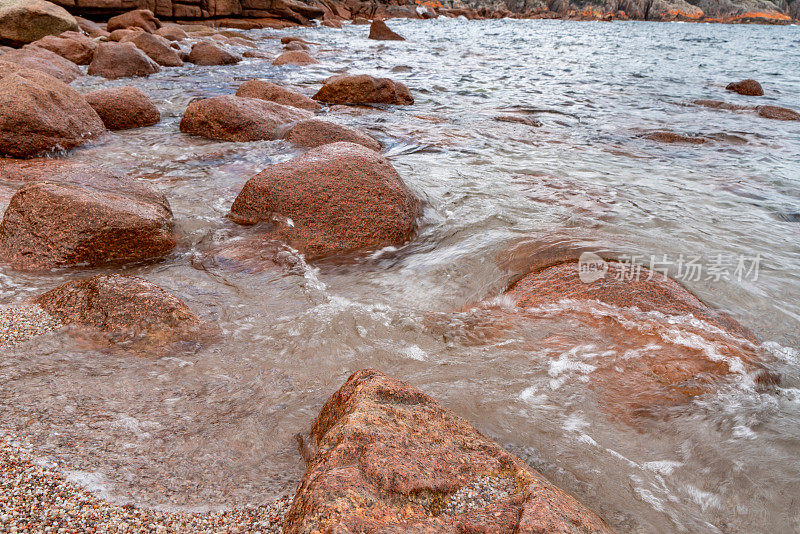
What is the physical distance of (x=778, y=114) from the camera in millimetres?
10398

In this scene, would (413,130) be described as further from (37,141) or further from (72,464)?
(72,464)

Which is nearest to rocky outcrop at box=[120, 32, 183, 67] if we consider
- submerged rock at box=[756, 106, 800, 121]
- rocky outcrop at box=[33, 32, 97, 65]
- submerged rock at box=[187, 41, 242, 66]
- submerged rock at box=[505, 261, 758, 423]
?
submerged rock at box=[187, 41, 242, 66]

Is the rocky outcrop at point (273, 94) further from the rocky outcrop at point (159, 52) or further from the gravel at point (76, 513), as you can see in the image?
the gravel at point (76, 513)

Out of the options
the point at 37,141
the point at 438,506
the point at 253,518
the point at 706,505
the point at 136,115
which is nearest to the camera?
the point at 438,506

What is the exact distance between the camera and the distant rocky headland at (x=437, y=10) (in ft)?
86.5

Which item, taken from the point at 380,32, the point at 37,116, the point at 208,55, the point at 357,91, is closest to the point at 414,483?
the point at 37,116

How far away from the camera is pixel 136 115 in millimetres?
7434

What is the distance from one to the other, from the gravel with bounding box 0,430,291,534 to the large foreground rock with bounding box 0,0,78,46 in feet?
59.2

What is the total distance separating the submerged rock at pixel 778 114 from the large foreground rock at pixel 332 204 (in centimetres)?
998

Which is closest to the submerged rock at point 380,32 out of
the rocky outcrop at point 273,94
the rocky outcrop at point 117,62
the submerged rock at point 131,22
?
the submerged rock at point 131,22

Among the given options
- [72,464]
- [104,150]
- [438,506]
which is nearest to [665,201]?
[438,506]

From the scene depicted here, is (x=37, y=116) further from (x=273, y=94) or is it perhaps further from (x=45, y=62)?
(x=45, y=62)

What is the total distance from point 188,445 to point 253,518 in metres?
0.52

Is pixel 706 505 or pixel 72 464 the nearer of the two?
pixel 72 464
